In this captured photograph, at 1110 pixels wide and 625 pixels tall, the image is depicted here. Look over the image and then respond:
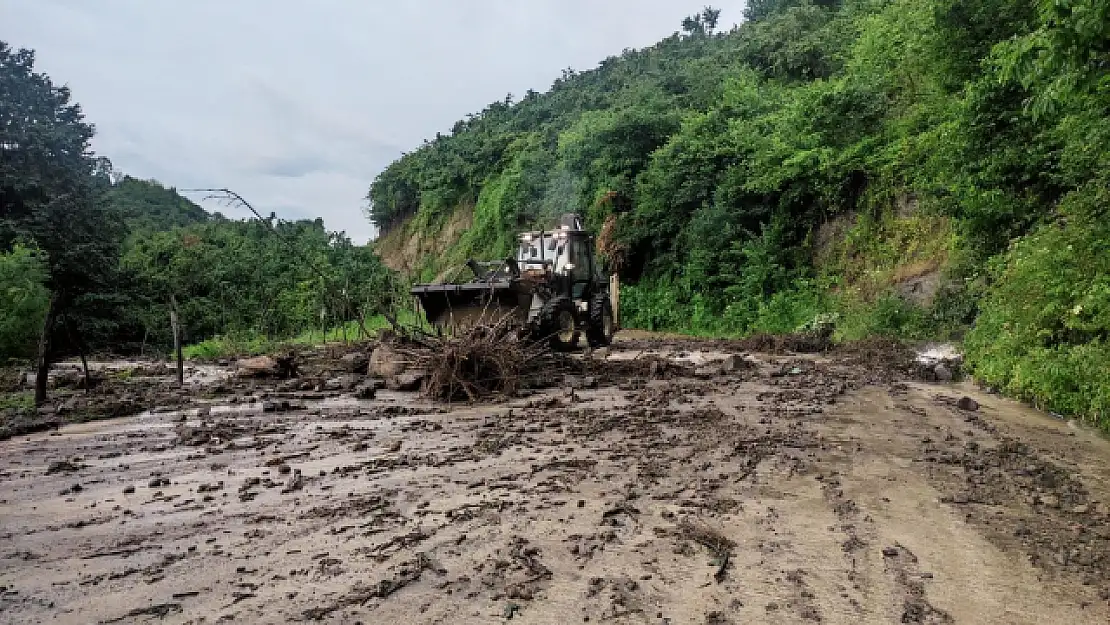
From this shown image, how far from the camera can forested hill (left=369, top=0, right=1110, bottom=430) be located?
276 inches

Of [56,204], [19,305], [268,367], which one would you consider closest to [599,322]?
[268,367]

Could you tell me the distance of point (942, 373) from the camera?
9.23 m

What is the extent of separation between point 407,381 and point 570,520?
5.92 metres

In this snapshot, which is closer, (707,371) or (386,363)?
(386,363)

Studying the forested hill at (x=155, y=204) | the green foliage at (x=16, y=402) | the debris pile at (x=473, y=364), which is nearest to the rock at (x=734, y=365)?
the debris pile at (x=473, y=364)

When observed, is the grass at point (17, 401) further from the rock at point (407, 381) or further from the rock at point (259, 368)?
the rock at point (407, 381)

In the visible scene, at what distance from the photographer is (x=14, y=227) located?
63.2 ft

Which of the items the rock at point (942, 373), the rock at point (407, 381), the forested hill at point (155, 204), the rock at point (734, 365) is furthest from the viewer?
the forested hill at point (155, 204)

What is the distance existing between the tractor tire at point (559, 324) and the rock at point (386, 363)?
2416 millimetres

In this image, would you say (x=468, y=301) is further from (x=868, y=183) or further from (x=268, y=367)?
(x=868, y=183)

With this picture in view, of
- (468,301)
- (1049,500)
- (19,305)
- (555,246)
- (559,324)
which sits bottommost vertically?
(1049,500)

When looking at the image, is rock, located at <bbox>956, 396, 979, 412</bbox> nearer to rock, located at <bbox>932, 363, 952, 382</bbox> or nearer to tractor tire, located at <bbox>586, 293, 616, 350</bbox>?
rock, located at <bbox>932, 363, 952, 382</bbox>

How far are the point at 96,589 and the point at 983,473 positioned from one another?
5.17 m

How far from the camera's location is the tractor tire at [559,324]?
1112 centimetres
